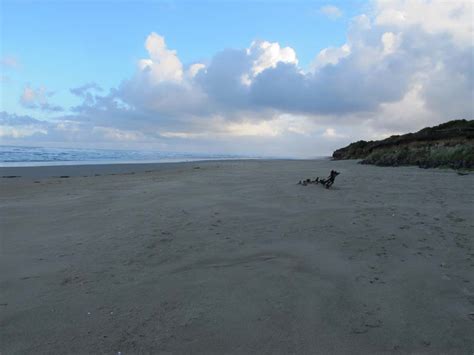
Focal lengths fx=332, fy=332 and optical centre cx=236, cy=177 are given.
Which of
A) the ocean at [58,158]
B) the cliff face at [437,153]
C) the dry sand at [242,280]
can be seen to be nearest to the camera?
the dry sand at [242,280]

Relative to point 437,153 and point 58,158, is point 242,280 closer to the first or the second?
point 437,153

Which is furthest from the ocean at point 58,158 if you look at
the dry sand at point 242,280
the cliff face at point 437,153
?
the cliff face at point 437,153

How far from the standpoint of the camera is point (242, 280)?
2.97 metres

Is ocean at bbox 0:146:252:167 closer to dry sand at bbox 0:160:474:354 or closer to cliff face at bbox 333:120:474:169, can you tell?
dry sand at bbox 0:160:474:354

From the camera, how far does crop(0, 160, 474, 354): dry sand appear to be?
7.18ft

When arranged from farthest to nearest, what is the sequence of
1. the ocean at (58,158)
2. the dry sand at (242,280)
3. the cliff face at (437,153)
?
the ocean at (58,158) → the cliff face at (437,153) → the dry sand at (242,280)

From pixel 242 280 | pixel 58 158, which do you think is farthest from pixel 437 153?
pixel 58 158

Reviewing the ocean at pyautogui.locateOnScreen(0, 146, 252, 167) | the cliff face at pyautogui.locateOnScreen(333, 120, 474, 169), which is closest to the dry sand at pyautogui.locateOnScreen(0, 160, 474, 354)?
the cliff face at pyautogui.locateOnScreen(333, 120, 474, 169)

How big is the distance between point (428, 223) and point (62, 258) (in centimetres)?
454

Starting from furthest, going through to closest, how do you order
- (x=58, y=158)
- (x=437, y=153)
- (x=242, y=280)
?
(x=58, y=158) → (x=437, y=153) → (x=242, y=280)

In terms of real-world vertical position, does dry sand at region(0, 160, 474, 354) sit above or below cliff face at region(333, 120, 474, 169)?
below

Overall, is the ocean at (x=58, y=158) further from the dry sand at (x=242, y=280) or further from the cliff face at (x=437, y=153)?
the cliff face at (x=437, y=153)

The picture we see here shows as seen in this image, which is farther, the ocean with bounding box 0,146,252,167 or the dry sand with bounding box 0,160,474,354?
the ocean with bounding box 0,146,252,167

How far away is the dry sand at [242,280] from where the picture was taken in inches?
86.2
